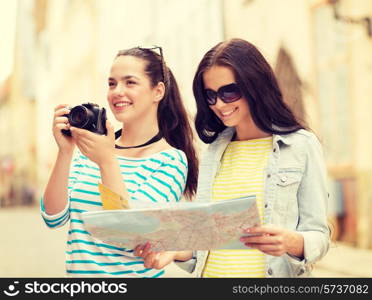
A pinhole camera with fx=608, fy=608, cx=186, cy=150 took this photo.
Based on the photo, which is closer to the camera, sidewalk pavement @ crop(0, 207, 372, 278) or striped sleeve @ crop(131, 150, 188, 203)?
striped sleeve @ crop(131, 150, 188, 203)

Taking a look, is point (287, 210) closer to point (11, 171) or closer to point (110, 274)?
point (110, 274)

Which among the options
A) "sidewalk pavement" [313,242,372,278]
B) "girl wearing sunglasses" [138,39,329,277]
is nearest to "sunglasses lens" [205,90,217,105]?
"girl wearing sunglasses" [138,39,329,277]

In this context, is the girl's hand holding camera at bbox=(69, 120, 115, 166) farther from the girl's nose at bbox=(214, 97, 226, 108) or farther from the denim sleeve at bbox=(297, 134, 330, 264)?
the denim sleeve at bbox=(297, 134, 330, 264)

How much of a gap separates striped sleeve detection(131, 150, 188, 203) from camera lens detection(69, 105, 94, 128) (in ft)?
0.72

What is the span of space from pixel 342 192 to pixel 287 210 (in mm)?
6110

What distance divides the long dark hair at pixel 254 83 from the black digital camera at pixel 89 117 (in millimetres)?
281

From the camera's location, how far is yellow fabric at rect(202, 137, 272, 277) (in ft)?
5.44

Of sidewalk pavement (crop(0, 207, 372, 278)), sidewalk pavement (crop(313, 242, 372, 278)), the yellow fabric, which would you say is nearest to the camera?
the yellow fabric

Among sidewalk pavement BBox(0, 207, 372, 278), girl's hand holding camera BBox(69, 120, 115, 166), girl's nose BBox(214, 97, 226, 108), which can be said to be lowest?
sidewalk pavement BBox(0, 207, 372, 278)

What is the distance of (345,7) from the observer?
7.28 m

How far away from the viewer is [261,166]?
1.68 m

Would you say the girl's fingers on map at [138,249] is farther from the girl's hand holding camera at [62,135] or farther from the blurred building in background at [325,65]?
the blurred building in background at [325,65]

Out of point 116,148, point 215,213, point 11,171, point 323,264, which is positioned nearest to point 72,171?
point 116,148

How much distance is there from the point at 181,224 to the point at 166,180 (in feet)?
0.74
